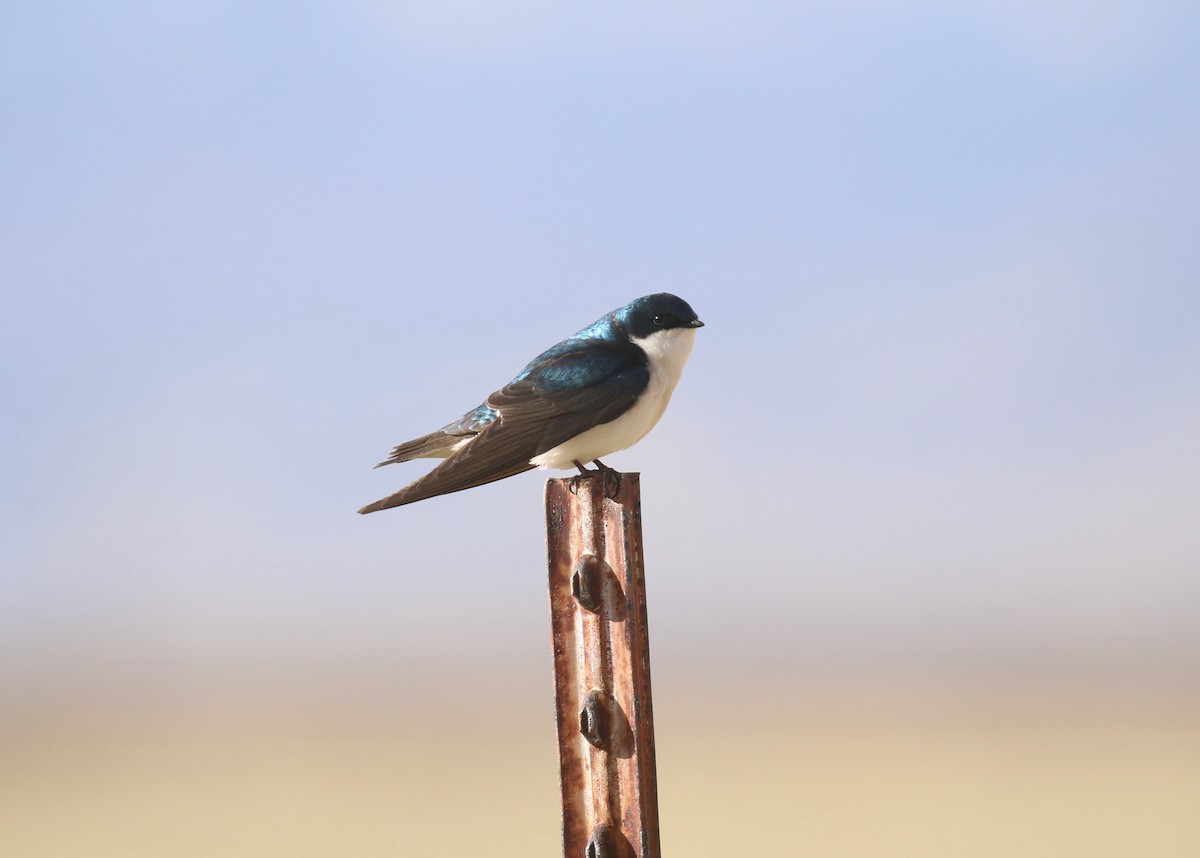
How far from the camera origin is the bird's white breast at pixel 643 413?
4.42 meters

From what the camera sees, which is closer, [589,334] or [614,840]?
[614,840]

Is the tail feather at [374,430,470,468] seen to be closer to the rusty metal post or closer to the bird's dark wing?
the bird's dark wing

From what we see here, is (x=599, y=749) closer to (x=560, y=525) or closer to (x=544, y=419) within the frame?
(x=560, y=525)

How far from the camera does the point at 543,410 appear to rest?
4.39 meters

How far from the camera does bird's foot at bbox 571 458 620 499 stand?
3.47m

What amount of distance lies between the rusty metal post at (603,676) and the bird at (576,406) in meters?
0.89

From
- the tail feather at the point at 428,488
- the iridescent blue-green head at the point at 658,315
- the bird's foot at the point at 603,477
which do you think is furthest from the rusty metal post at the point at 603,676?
the iridescent blue-green head at the point at 658,315

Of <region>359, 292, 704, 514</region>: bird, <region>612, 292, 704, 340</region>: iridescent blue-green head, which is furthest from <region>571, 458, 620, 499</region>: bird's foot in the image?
<region>612, 292, 704, 340</region>: iridescent blue-green head

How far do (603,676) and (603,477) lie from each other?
1.07 metres

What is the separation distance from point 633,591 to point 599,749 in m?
0.47

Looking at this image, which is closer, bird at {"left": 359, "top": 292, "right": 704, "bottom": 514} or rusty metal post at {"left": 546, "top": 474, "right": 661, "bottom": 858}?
rusty metal post at {"left": 546, "top": 474, "right": 661, "bottom": 858}

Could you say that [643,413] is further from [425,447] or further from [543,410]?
[425,447]

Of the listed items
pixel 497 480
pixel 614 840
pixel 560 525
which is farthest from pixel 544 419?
pixel 614 840

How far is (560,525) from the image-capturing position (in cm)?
345
